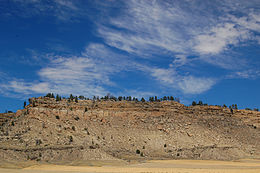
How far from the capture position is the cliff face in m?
47.2

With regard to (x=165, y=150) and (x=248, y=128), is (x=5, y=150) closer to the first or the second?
(x=165, y=150)

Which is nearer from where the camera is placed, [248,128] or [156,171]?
[156,171]

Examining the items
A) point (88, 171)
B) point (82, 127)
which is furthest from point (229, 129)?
→ point (88, 171)

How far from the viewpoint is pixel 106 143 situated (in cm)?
5784

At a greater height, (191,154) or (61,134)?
(61,134)

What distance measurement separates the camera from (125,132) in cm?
6278

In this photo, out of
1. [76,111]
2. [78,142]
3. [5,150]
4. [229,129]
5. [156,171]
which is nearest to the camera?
[156,171]

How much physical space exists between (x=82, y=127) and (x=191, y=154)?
22504 millimetres

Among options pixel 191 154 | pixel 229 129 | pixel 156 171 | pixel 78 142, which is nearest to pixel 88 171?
pixel 156 171

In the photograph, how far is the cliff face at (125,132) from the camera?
4720 cm

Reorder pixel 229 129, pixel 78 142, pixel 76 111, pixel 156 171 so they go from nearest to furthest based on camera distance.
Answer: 1. pixel 156 171
2. pixel 78 142
3. pixel 76 111
4. pixel 229 129

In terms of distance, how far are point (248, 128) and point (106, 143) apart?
38.0m

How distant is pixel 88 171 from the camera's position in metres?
33.2

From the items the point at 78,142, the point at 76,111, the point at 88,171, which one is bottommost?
the point at 88,171
